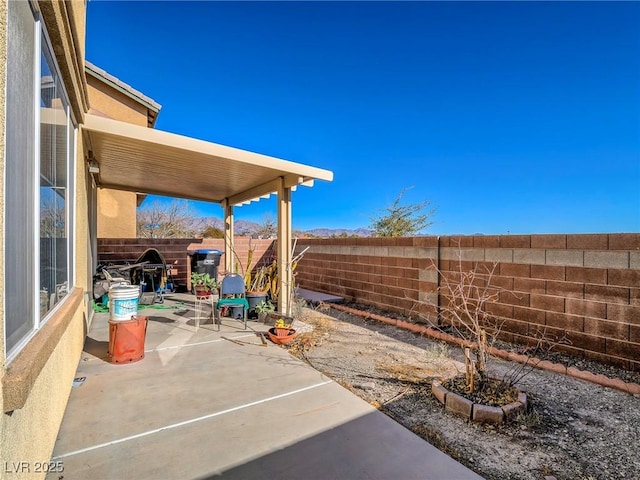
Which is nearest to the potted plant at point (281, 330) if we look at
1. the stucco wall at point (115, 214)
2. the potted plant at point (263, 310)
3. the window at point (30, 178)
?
the potted plant at point (263, 310)

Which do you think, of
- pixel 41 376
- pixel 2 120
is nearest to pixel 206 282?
pixel 41 376

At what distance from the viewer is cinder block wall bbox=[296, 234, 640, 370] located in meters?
3.92

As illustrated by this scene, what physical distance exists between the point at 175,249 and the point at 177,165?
483cm

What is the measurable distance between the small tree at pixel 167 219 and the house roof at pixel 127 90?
780 centimetres

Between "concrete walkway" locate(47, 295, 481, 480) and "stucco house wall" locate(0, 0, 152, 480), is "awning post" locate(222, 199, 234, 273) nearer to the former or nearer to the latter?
"stucco house wall" locate(0, 0, 152, 480)

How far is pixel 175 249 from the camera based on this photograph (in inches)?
406

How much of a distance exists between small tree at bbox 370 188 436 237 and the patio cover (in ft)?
19.5

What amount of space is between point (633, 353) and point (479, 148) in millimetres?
22314

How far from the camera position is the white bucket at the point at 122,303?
416 centimetres

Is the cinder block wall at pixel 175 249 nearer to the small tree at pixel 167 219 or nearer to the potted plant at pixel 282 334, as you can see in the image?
the potted plant at pixel 282 334

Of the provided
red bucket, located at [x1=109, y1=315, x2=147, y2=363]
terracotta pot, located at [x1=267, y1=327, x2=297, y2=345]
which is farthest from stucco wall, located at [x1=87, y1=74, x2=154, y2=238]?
terracotta pot, located at [x1=267, y1=327, x2=297, y2=345]

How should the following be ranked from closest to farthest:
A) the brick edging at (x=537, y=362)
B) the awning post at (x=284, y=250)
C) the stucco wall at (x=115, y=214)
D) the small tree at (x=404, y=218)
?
1. the brick edging at (x=537, y=362)
2. the awning post at (x=284, y=250)
3. the stucco wall at (x=115, y=214)
4. the small tree at (x=404, y=218)

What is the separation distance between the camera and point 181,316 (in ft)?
22.5

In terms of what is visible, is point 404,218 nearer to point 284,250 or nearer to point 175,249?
point 284,250
